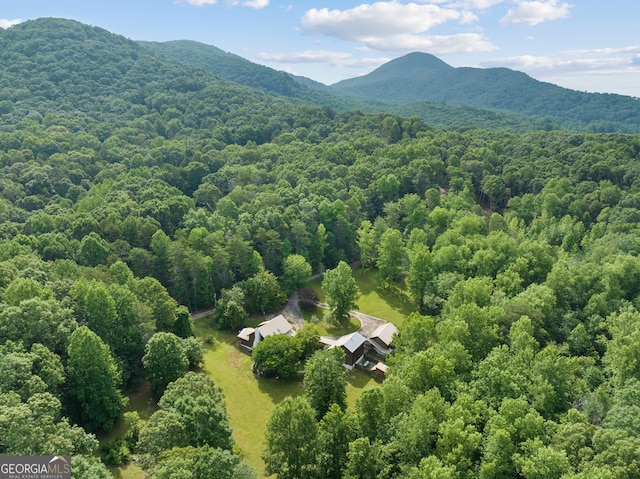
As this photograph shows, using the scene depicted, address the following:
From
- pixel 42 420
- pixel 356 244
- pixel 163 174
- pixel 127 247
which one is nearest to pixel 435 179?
pixel 356 244

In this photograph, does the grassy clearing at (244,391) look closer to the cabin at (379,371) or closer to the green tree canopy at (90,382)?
the cabin at (379,371)

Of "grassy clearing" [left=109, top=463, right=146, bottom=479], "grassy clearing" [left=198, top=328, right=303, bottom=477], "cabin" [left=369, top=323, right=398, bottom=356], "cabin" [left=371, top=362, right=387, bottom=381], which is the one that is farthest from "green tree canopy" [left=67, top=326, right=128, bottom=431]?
"cabin" [left=369, top=323, right=398, bottom=356]

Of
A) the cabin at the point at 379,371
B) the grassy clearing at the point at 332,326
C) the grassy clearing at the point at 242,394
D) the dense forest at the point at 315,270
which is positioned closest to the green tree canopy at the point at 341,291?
the grassy clearing at the point at 332,326

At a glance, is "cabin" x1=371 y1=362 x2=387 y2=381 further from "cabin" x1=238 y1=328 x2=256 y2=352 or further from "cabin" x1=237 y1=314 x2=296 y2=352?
"cabin" x1=238 y1=328 x2=256 y2=352

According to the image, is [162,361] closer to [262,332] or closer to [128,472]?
[128,472]

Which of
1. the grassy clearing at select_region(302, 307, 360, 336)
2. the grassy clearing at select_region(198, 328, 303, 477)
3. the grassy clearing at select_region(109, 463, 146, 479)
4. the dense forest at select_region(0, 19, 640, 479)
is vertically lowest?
the grassy clearing at select_region(198, 328, 303, 477)

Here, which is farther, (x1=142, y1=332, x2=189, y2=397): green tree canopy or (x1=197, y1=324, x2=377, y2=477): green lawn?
(x1=142, y1=332, x2=189, y2=397): green tree canopy

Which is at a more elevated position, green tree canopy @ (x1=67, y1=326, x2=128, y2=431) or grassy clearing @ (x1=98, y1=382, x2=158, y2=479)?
green tree canopy @ (x1=67, y1=326, x2=128, y2=431)

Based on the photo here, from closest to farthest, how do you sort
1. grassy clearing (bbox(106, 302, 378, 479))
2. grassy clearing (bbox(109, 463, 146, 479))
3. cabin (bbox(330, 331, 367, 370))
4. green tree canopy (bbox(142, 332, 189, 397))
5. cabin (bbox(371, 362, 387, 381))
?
grassy clearing (bbox(109, 463, 146, 479))
grassy clearing (bbox(106, 302, 378, 479))
green tree canopy (bbox(142, 332, 189, 397))
cabin (bbox(371, 362, 387, 381))
cabin (bbox(330, 331, 367, 370))
